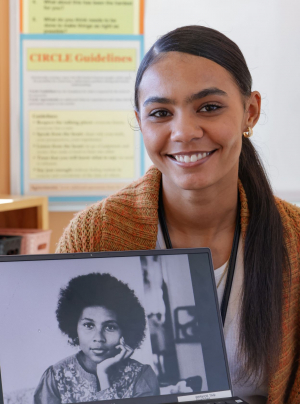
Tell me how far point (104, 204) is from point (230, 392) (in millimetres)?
430

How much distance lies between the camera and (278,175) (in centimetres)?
197

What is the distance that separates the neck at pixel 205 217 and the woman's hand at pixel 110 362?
1.10ft

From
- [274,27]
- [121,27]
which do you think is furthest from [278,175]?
[121,27]

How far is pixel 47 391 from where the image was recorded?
605 mm

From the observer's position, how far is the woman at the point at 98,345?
62 centimetres

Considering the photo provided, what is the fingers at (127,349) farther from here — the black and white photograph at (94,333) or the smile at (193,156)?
the smile at (193,156)

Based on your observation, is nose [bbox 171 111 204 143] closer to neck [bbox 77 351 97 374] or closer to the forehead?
the forehead

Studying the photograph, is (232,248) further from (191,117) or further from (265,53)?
(265,53)

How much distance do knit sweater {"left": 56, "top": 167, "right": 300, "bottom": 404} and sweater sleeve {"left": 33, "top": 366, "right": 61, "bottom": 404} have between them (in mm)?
313

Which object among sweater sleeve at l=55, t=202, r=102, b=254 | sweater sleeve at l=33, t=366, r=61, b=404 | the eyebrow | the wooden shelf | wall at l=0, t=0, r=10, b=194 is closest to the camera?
sweater sleeve at l=33, t=366, r=61, b=404

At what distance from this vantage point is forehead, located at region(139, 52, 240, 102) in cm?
81

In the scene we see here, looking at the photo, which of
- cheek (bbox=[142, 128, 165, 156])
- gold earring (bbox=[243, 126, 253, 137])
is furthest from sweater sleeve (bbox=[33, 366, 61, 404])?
gold earring (bbox=[243, 126, 253, 137])

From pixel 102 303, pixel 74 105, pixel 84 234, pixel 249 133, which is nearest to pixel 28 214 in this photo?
pixel 74 105

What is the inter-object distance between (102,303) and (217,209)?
1.21ft
